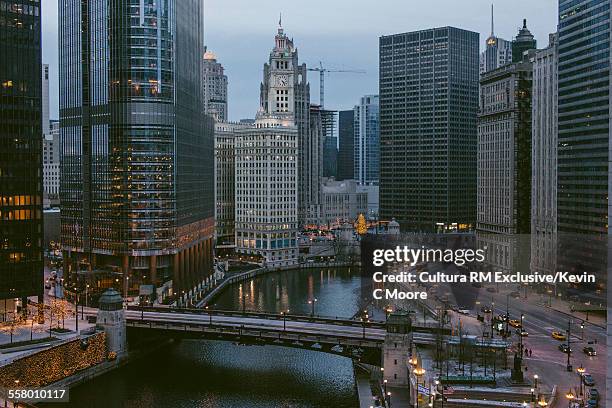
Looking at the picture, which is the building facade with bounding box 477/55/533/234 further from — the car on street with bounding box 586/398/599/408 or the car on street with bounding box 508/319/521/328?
the car on street with bounding box 586/398/599/408

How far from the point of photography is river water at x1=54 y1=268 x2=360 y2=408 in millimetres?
79375

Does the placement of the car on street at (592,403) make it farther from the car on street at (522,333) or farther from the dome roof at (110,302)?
the dome roof at (110,302)

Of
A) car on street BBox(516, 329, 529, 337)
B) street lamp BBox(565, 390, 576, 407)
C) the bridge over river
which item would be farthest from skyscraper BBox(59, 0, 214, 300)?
street lamp BBox(565, 390, 576, 407)

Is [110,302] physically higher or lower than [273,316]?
higher

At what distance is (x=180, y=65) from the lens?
130 metres

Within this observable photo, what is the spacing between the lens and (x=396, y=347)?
264 feet

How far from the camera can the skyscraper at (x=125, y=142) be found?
123 meters

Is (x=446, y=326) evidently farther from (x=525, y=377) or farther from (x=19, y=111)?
(x=19, y=111)

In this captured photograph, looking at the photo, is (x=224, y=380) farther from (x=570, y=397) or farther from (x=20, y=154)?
(x=20, y=154)

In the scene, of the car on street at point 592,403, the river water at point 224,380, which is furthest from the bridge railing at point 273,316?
the car on street at point 592,403

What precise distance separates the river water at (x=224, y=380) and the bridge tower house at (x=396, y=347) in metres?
4.50

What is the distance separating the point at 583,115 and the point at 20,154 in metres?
80.2

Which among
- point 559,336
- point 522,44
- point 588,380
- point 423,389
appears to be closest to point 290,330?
point 423,389

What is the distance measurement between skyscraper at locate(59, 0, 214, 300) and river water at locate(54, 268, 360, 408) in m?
24.2
